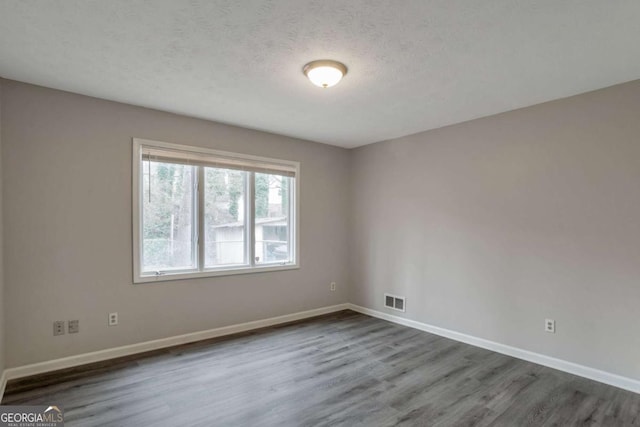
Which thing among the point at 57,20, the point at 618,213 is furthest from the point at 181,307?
the point at 618,213

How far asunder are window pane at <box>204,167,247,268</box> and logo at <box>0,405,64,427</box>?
185 cm

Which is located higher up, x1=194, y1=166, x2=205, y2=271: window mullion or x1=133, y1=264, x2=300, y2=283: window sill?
x1=194, y1=166, x2=205, y2=271: window mullion

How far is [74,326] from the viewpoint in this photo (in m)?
3.04

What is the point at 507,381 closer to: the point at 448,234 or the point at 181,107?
the point at 448,234

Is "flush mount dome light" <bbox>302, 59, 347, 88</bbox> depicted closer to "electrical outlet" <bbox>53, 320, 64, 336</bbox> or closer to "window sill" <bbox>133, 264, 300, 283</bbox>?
"window sill" <bbox>133, 264, 300, 283</bbox>

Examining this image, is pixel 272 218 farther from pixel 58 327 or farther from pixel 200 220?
pixel 58 327

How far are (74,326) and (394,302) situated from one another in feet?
12.1

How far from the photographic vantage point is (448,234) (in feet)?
13.1

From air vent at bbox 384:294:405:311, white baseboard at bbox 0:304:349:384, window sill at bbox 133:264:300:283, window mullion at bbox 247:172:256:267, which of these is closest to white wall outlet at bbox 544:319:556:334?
air vent at bbox 384:294:405:311

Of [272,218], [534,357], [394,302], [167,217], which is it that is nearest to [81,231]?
[167,217]

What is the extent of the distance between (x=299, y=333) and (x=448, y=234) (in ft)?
7.20

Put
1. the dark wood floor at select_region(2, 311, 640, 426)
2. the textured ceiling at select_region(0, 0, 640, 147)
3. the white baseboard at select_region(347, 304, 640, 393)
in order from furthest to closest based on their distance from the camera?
1. the white baseboard at select_region(347, 304, 640, 393)
2. the dark wood floor at select_region(2, 311, 640, 426)
3. the textured ceiling at select_region(0, 0, 640, 147)

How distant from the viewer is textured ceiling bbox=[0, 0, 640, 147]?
6.12 feet

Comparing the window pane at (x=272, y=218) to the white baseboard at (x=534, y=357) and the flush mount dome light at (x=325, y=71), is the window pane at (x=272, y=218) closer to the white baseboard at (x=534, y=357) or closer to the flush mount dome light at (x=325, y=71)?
the white baseboard at (x=534, y=357)
